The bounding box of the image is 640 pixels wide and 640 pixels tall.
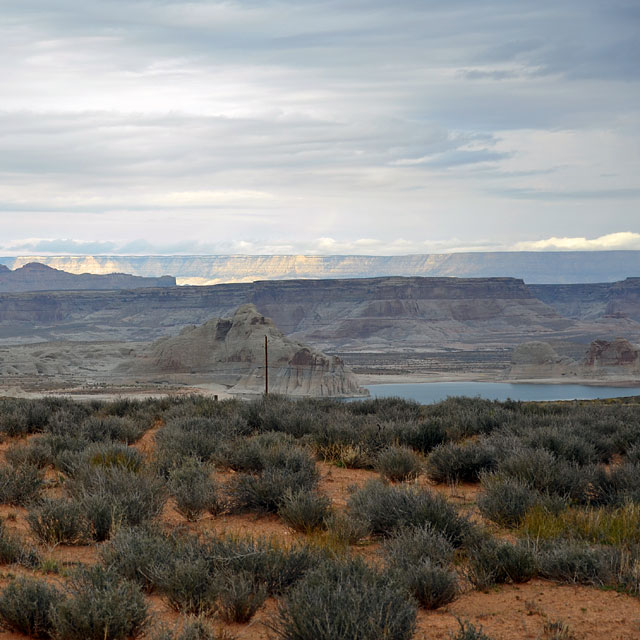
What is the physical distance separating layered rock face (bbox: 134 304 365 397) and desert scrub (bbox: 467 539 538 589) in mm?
64411

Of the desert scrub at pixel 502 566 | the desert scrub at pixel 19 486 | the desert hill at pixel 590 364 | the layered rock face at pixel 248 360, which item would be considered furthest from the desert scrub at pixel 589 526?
the desert hill at pixel 590 364

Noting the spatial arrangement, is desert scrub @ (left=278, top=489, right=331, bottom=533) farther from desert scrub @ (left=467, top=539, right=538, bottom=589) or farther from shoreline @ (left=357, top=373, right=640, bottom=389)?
shoreline @ (left=357, top=373, right=640, bottom=389)

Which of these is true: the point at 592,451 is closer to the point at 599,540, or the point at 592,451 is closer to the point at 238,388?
the point at 599,540

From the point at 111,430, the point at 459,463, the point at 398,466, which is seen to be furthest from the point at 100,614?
the point at 111,430

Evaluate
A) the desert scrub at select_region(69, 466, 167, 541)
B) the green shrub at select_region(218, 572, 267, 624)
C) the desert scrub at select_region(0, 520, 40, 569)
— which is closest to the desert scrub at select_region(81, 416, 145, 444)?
the desert scrub at select_region(69, 466, 167, 541)

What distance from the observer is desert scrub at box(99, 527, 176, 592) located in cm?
540

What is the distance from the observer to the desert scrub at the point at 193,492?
305 inches

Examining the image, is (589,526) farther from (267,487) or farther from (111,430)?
(111,430)

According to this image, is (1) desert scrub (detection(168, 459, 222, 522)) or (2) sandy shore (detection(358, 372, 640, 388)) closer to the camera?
(1) desert scrub (detection(168, 459, 222, 522))

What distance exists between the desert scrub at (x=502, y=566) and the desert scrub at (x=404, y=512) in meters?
0.55

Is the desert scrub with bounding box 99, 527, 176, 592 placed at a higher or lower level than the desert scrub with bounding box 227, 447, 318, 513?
higher

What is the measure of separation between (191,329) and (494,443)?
270 feet

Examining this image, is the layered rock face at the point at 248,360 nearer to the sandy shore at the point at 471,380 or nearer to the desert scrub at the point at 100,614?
the sandy shore at the point at 471,380

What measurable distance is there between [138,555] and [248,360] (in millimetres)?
77094
